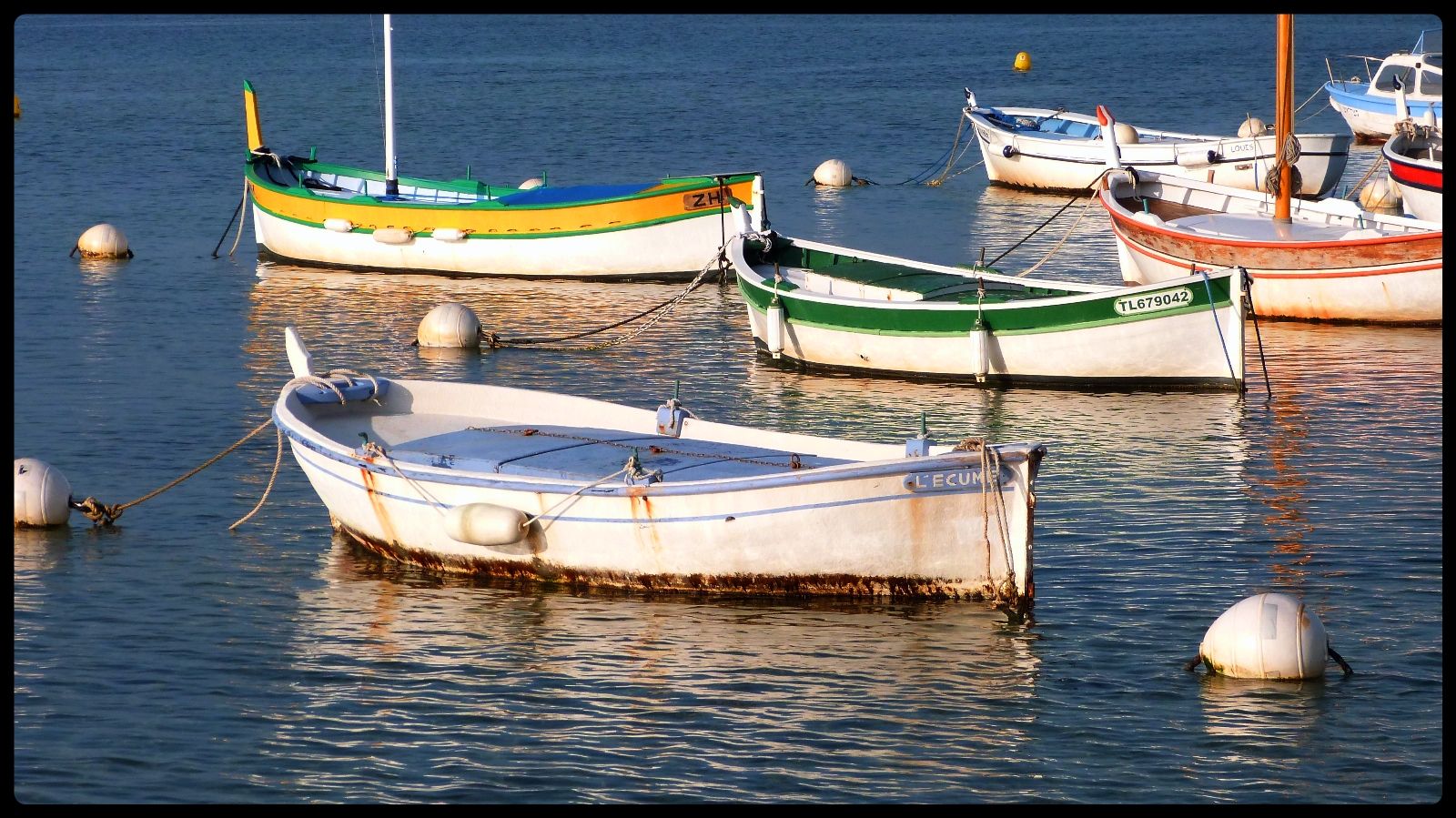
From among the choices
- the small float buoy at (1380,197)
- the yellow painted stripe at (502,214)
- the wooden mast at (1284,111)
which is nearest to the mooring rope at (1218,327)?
the wooden mast at (1284,111)

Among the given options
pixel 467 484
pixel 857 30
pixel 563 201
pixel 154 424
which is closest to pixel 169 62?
pixel 857 30

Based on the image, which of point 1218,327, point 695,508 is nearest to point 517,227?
point 1218,327

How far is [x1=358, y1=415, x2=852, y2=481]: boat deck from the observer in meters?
15.4

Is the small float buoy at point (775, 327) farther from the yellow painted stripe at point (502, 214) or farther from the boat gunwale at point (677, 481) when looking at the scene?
the boat gunwale at point (677, 481)

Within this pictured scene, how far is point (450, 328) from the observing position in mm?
26328

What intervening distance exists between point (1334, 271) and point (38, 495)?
16657mm

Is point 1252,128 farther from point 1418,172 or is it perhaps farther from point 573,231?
point 573,231

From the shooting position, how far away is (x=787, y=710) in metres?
13.0

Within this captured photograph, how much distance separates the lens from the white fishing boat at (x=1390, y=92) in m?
47.3

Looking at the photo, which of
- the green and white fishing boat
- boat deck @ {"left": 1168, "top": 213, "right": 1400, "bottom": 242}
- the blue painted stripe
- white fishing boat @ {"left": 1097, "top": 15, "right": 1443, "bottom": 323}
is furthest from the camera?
boat deck @ {"left": 1168, "top": 213, "right": 1400, "bottom": 242}

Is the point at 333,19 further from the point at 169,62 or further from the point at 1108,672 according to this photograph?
the point at 1108,672

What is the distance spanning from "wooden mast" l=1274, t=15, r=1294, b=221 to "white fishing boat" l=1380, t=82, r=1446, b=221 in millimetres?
3117

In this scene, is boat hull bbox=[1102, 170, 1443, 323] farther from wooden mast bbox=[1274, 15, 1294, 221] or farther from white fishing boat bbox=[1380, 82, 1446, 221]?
Answer: white fishing boat bbox=[1380, 82, 1446, 221]

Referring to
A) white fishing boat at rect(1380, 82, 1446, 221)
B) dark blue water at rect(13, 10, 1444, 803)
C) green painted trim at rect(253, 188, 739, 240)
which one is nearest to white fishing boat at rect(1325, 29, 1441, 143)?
→ dark blue water at rect(13, 10, 1444, 803)
